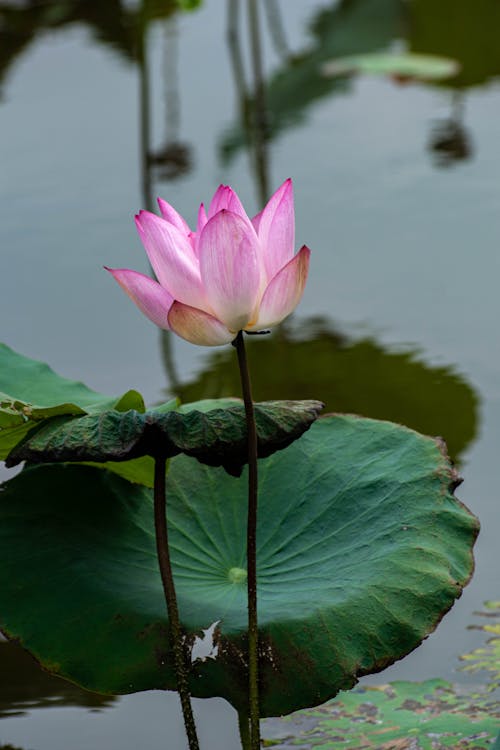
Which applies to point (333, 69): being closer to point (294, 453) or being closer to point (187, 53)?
point (187, 53)

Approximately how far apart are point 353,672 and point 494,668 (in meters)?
0.25

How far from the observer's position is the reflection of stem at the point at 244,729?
0.96 metres

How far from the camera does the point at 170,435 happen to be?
810mm

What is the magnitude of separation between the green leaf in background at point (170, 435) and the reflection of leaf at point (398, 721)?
29cm

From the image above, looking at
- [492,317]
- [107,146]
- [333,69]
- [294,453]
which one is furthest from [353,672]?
[333,69]

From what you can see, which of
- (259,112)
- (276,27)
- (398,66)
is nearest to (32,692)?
(259,112)

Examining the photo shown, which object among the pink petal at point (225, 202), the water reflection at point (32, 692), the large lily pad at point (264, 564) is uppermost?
the pink petal at point (225, 202)

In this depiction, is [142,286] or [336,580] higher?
[142,286]

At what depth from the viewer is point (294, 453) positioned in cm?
108

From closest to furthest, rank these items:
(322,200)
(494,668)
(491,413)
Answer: (494,668) < (491,413) < (322,200)

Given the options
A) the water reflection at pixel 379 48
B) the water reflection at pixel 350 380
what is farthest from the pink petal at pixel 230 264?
the water reflection at pixel 379 48

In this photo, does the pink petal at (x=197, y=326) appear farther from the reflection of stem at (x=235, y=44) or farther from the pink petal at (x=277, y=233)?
the reflection of stem at (x=235, y=44)

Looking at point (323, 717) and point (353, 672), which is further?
point (323, 717)

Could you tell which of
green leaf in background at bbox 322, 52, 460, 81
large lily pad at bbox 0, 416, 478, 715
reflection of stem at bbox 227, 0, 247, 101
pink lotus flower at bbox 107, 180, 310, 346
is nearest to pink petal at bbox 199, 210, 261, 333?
pink lotus flower at bbox 107, 180, 310, 346
